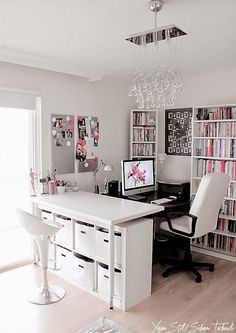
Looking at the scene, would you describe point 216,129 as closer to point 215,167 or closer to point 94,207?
point 215,167

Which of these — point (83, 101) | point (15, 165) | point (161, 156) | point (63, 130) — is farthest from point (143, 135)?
point (15, 165)

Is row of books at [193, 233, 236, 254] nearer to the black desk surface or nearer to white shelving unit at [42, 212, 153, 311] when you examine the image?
the black desk surface

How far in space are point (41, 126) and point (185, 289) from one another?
2324 millimetres

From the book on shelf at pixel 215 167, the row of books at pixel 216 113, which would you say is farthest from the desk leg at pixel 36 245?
the row of books at pixel 216 113

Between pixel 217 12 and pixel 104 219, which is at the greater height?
pixel 217 12

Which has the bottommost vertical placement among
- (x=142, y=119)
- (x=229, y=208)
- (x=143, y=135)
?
(x=229, y=208)

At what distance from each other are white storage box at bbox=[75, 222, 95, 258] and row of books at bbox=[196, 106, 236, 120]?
206 cm

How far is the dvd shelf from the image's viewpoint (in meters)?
4.39

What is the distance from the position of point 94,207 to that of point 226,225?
1838 mm

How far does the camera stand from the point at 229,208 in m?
3.70

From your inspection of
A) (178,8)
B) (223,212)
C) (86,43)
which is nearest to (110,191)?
(223,212)

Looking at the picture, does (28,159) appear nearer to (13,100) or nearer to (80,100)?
(13,100)

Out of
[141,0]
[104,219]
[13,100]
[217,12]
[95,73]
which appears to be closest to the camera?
[141,0]

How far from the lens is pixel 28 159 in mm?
3512
